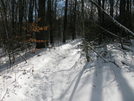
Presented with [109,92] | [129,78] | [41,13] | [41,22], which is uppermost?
[41,13]

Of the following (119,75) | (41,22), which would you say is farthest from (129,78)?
(41,22)

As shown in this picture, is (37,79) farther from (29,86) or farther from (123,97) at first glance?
(123,97)

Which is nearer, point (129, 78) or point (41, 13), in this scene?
point (129, 78)

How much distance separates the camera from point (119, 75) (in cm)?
272

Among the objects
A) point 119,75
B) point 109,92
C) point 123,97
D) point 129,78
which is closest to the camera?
point 123,97

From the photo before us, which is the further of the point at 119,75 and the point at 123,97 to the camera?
the point at 119,75

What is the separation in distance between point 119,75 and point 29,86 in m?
2.71

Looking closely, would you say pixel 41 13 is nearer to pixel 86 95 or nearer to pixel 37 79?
pixel 37 79

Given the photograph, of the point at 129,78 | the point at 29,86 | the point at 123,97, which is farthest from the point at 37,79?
the point at 129,78

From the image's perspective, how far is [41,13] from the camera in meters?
7.16

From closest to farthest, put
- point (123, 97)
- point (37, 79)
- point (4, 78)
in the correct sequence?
point (123, 97)
point (4, 78)
point (37, 79)

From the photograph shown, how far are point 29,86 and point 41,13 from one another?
595cm

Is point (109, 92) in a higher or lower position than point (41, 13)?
lower

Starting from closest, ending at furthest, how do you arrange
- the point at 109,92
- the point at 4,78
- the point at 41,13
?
1. the point at 109,92
2. the point at 4,78
3. the point at 41,13
